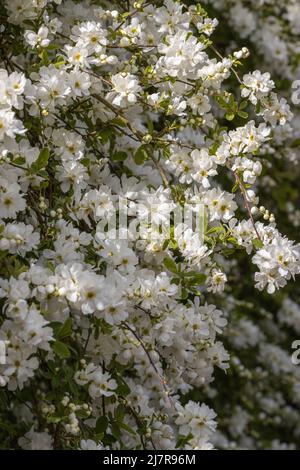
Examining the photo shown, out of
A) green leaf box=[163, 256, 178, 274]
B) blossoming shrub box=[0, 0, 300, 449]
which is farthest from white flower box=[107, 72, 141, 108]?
green leaf box=[163, 256, 178, 274]

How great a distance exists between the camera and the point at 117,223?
2.07 m

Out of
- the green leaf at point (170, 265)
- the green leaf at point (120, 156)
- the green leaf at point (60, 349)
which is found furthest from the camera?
the green leaf at point (120, 156)

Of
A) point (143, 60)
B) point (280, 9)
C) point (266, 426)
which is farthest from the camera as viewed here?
point (266, 426)

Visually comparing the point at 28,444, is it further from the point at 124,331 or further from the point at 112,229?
the point at 112,229

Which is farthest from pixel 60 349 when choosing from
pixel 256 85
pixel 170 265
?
pixel 256 85

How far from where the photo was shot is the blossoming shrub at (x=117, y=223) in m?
1.84

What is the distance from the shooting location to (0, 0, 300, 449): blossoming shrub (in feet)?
6.04

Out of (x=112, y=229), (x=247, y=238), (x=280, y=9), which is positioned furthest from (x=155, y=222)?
(x=280, y=9)

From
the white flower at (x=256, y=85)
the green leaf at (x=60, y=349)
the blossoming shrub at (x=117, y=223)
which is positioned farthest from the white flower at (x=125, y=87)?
the green leaf at (x=60, y=349)

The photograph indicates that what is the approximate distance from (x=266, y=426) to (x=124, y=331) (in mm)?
2662

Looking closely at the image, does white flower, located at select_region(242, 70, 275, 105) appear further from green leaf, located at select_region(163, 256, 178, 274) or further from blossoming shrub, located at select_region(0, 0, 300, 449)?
green leaf, located at select_region(163, 256, 178, 274)

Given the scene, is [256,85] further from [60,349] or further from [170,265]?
[60,349]

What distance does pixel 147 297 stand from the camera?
1914 millimetres

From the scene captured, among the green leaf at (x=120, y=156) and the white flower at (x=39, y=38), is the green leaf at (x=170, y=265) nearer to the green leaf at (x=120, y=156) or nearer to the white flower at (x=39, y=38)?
the green leaf at (x=120, y=156)
